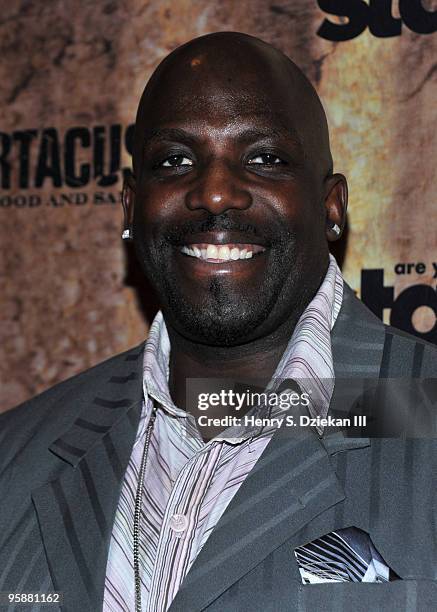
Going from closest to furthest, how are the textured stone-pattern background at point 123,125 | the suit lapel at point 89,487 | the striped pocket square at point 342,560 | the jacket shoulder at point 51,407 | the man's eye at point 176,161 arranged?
the striped pocket square at point 342,560 → the suit lapel at point 89,487 → the man's eye at point 176,161 → the jacket shoulder at point 51,407 → the textured stone-pattern background at point 123,125

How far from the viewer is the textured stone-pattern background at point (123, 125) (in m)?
1.46

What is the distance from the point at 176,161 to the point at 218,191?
0.10m

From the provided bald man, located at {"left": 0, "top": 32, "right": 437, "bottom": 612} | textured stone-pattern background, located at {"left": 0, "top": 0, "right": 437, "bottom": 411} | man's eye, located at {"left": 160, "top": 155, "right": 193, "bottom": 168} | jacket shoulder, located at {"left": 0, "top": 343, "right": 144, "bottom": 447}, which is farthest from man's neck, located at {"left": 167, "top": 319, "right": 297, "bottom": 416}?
textured stone-pattern background, located at {"left": 0, "top": 0, "right": 437, "bottom": 411}

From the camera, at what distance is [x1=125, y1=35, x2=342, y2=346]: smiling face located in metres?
1.10

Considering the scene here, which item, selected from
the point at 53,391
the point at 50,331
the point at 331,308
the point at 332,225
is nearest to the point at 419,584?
the point at 331,308

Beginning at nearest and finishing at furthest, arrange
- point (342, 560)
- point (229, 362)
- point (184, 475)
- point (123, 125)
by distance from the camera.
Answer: point (342, 560) < point (184, 475) < point (229, 362) < point (123, 125)

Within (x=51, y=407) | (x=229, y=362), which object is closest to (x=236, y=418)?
(x=229, y=362)

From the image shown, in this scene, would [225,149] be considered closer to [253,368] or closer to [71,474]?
[253,368]

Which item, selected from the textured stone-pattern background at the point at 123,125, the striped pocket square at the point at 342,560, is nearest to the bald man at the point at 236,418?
the striped pocket square at the point at 342,560

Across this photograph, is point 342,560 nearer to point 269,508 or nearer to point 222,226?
point 269,508

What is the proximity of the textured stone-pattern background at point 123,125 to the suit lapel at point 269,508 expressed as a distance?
1.70 feet

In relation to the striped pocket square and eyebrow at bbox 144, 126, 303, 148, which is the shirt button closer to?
the striped pocket square

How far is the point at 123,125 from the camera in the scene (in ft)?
5.37

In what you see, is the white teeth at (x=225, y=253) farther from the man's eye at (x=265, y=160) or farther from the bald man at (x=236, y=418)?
the man's eye at (x=265, y=160)
